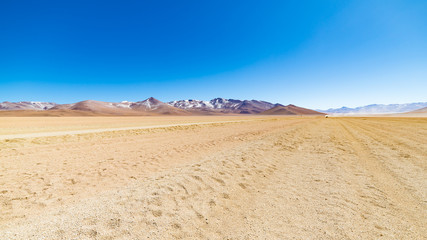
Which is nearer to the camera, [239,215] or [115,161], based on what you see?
[239,215]

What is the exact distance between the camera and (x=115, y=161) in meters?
7.71

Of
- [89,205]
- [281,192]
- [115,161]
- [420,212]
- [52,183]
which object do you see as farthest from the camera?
[115,161]

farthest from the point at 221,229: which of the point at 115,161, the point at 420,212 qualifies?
the point at 115,161

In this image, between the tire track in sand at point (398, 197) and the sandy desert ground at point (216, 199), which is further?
the tire track in sand at point (398, 197)

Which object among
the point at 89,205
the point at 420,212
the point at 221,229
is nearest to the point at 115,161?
the point at 89,205

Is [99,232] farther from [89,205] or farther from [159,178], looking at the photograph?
[159,178]

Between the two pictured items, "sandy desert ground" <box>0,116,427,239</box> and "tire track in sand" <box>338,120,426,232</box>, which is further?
"tire track in sand" <box>338,120,426,232</box>

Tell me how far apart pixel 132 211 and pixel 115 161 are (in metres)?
4.74

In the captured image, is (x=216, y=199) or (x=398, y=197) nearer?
(x=398, y=197)

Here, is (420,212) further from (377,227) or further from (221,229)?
(221,229)

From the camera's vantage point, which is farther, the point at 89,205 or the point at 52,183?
the point at 52,183

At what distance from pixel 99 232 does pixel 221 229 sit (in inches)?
85.0

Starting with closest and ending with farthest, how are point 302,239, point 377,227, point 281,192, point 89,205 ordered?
1. point 302,239
2. point 377,227
3. point 89,205
4. point 281,192

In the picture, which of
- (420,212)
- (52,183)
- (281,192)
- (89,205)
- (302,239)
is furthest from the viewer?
(52,183)
